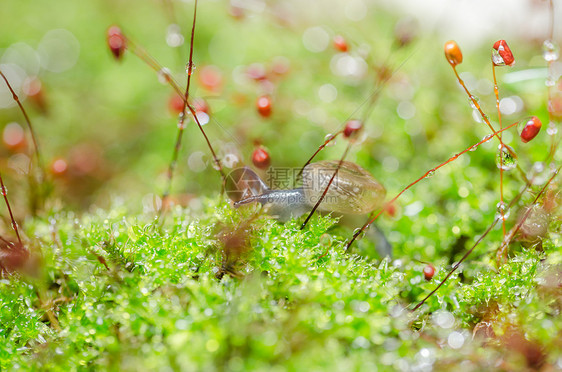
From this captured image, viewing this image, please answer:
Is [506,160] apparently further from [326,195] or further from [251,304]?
[251,304]

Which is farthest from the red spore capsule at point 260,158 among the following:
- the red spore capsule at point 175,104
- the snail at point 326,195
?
the red spore capsule at point 175,104

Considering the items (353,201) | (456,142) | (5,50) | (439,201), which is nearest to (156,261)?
(353,201)

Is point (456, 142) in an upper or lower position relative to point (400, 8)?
lower

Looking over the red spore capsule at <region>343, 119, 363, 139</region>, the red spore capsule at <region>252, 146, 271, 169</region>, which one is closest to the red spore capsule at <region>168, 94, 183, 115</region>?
the red spore capsule at <region>252, 146, 271, 169</region>

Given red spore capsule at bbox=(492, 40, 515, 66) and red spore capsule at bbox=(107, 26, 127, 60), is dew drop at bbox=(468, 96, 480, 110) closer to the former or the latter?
red spore capsule at bbox=(492, 40, 515, 66)

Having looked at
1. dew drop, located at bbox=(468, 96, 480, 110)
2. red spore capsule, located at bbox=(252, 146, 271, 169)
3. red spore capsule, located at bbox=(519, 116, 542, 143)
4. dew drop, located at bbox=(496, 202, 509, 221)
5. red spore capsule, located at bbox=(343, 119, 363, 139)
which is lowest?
dew drop, located at bbox=(496, 202, 509, 221)

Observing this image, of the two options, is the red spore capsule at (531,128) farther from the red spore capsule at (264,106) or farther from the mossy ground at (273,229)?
the red spore capsule at (264,106)

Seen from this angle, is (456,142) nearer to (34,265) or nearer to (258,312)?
(258,312)
